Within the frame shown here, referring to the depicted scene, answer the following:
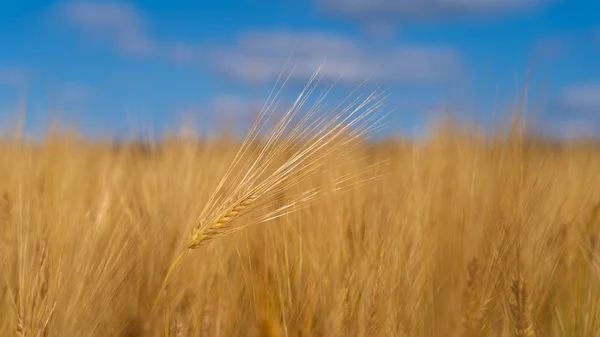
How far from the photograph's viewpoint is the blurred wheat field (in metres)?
1.57

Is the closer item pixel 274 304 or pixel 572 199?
pixel 274 304

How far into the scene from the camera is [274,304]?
1730mm

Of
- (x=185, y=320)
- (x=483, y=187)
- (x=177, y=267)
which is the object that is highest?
(x=483, y=187)

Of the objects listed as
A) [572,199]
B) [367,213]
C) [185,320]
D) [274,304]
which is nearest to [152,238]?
[185,320]

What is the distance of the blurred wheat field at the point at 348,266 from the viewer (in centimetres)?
157

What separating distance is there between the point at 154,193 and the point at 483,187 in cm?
181

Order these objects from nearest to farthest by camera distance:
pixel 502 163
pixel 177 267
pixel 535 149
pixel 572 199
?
pixel 502 163, pixel 535 149, pixel 177 267, pixel 572 199

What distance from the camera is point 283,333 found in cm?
164

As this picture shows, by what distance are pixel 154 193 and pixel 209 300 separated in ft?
3.64

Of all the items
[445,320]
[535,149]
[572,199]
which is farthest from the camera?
[572,199]

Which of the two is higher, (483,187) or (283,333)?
(483,187)

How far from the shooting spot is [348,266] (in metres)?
1.75

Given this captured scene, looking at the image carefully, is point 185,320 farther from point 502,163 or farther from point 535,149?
point 535,149

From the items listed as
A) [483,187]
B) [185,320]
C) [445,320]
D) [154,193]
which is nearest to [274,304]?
[185,320]
